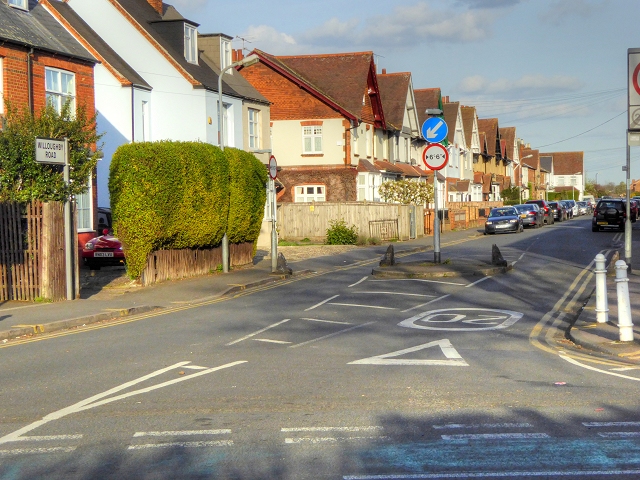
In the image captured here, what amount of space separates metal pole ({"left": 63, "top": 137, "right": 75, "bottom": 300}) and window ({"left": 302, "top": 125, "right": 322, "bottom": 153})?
30677 mm

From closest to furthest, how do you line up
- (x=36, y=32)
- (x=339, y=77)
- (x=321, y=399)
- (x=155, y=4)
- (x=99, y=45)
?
(x=321, y=399), (x=36, y=32), (x=99, y=45), (x=155, y=4), (x=339, y=77)

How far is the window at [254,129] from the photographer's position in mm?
39000

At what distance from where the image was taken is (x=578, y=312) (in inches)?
583

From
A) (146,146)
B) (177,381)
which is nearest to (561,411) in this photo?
(177,381)

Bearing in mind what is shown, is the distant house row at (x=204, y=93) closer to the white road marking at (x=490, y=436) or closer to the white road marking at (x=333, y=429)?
the white road marking at (x=333, y=429)

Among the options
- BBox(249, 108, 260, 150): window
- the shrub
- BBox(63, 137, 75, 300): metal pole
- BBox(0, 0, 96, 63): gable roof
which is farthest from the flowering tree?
BBox(63, 137, 75, 300): metal pole

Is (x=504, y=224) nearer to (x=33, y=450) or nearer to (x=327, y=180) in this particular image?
(x=327, y=180)

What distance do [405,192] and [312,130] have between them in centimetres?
652

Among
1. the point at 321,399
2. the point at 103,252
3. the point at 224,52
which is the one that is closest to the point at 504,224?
the point at 224,52

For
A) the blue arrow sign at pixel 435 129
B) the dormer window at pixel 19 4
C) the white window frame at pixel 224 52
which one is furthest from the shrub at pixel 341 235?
the dormer window at pixel 19 4

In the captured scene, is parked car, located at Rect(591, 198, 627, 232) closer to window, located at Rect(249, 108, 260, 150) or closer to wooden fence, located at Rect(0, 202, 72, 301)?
window, located at Rect(249, 108, 260, 150)

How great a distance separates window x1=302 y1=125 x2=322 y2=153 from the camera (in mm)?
47375

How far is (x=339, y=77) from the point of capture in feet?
162

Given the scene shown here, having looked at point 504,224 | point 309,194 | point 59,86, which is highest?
point 59,86
